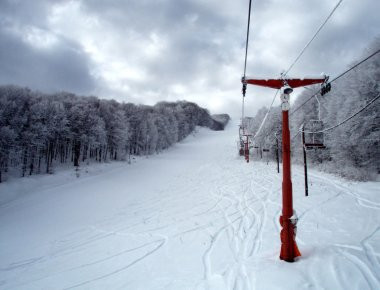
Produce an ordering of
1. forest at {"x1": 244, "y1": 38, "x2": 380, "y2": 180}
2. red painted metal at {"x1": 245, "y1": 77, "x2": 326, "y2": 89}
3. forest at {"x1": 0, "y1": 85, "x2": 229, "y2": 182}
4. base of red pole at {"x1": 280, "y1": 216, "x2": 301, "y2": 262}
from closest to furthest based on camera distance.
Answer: base of red pole at {"x1": 280, "y1": 216, "x2": 301, "y2": 262}, red painted metal at {"x1": 245, "y1": 77, "x2": 326, "y2": 89}, forest at {"x1": 244, "y1": 38, "x2": 380, "y2": 180}, forest at {"x1": 0, "y1": 85, "x2": 229, "y2": 182}

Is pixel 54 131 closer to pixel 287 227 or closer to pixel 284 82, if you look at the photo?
pixel 284 82

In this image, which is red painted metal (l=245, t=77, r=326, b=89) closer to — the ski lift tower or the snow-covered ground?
the ski lift tower

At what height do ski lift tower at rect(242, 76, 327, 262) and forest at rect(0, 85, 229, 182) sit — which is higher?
forest at rect(0, 85, 229, 182)

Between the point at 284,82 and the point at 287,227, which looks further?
the point at 284,82

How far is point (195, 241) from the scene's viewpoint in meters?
8.11

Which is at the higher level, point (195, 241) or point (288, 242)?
point (288, 242)

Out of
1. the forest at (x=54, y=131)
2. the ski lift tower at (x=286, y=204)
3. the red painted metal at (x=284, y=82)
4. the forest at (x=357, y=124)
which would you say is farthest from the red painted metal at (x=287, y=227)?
the forest at (x=54, y=131)

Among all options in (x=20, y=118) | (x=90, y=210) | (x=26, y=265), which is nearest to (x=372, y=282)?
(x=26, y=265)

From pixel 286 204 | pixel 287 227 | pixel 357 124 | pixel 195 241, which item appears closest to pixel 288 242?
pixel 287 227

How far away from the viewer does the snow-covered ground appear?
5.17m

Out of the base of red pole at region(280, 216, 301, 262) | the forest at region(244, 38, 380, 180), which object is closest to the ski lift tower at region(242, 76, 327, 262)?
the base of red pole at region(280, 216, 301, 262)

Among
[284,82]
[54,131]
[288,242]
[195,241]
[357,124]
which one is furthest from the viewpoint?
[54,131]

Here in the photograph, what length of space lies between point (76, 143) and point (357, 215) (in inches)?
1508

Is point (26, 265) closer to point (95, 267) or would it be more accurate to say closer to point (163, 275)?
point (95, 267)
